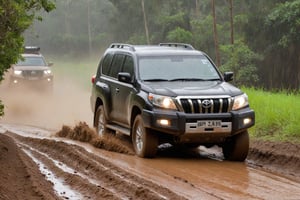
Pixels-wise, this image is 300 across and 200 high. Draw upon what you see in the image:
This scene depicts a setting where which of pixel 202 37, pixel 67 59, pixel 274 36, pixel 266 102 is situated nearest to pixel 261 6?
pixel 274 36

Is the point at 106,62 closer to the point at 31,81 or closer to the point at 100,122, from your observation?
the point at 100,122

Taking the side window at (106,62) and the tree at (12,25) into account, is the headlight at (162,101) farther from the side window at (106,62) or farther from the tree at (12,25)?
the side window at (106,62)

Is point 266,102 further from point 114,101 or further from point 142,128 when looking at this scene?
point 142,128

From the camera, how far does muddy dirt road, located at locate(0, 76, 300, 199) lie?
775 centimetres

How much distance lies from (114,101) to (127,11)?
160 ft

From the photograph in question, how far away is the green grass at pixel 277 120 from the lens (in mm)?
12203

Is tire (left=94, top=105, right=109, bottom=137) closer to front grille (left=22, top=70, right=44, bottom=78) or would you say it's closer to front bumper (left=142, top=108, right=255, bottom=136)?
front bumper (left=142, top=108, right=255, bottom=136)

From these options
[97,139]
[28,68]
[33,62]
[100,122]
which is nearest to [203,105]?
[97,139]

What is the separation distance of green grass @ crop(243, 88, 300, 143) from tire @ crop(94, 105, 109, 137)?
9.77ft

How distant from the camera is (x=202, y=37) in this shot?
1731 inches

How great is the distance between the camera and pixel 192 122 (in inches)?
401

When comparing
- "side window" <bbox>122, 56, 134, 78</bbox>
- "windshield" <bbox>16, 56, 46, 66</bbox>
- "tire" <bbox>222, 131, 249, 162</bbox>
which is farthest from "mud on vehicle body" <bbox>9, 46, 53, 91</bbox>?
"tire" <bbox>222, 131, 249, 162</bbox>

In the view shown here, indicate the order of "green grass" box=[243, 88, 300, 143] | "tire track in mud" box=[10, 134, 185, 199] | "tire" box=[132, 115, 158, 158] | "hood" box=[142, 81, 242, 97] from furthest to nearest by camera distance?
1. "green grass" box=[243, 88, 300, 143]
2. "tire" box=[132, 115, 158, 158]
3. "hood" box=[142, 81, 242, 97]
4. "tire track in mud" box=[10, 134, 185, 199]

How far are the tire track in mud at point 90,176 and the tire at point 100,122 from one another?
1241mm
